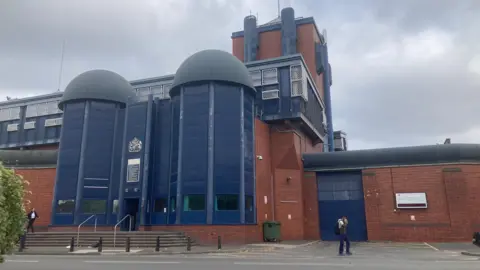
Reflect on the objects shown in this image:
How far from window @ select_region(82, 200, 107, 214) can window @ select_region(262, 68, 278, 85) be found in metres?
16.4

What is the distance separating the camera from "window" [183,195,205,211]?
83.9 ft

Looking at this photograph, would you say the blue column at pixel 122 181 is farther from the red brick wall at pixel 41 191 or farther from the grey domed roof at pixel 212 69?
the red brick wall at pixel 41 191

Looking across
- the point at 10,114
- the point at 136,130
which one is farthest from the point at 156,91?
the point at 10,114

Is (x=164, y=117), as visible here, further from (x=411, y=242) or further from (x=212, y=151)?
(x=411, y=242)

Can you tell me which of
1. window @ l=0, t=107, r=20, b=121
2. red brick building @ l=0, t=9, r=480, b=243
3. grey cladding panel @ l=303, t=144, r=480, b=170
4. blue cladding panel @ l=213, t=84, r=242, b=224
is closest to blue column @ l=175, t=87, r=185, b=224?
red brick building @ l=0, t=9, r=480, b=243

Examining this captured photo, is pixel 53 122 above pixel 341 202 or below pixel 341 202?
above

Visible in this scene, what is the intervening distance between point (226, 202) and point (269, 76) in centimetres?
1295

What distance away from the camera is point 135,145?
29469 mm

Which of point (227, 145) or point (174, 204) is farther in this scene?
point (174, 204)

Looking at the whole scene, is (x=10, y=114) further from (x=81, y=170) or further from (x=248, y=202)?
(x=248, y=202)

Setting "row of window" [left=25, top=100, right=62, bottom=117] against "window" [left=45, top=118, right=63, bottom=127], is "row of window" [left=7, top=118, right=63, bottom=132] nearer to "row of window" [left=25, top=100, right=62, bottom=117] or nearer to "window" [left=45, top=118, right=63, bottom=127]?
"window" [left=45, top=118, right=63, bottom=127]

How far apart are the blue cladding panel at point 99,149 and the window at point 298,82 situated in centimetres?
1488

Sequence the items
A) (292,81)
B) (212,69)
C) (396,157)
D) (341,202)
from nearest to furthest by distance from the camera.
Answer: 1. (212,69)
2. (396,157)
3. (341,202)
4. (292,81)

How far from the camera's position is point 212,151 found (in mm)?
26094
